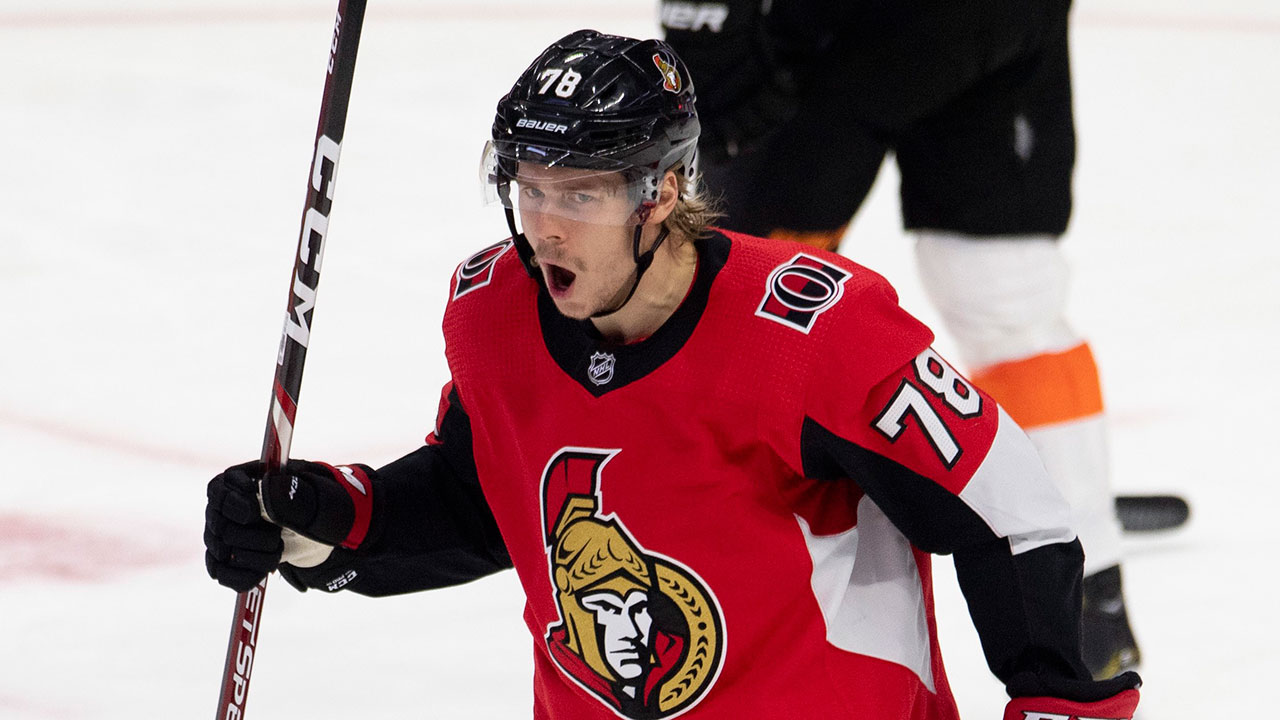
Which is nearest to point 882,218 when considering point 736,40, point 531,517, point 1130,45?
point 1130,45

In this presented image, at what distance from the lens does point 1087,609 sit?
254cm

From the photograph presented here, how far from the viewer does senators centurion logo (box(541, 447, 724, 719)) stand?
5.32ft

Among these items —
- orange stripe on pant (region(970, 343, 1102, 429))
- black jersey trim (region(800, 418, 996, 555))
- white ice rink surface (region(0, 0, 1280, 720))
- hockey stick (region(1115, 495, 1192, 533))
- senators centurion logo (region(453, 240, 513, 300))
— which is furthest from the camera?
hockey stick (region(1115, 495, 1192, 533))

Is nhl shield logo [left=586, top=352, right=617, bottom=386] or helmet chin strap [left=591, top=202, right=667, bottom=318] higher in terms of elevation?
helmet chin strap [left=591, top=202, right=667, bottom=318]

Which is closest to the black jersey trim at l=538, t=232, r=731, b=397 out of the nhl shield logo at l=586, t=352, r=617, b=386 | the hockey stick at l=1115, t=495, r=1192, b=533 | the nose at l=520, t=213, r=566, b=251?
the nhl shield logo at l=586, t=352, r=617, b=386

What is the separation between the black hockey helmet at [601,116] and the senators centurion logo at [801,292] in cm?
14

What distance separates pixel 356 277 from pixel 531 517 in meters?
2.68

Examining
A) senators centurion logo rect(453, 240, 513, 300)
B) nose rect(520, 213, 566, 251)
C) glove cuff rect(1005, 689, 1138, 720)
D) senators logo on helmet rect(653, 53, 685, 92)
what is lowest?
glove cuff rect(1005, 689, 1138, 720)

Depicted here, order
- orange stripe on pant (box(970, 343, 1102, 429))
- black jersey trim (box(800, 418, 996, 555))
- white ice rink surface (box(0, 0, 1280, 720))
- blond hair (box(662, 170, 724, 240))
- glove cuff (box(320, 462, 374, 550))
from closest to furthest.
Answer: black jersey trim (box(800, 418, 996, 555)), blond hair (box(662, 170, 724, 240)), glove cuff (box(320, 462, 374, 550)), orange stripe on pant (box(970, 343, 1102, 429)), white ice rink surface (box(0, 0, 1280, 720))

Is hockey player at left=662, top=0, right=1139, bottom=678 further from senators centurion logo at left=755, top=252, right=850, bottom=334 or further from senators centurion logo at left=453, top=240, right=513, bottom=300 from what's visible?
senators centurion logo at left=755, top=252, right=850, bottom=334

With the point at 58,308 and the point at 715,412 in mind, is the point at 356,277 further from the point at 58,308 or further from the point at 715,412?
the point at 715,412

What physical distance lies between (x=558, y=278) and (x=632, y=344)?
9 cm

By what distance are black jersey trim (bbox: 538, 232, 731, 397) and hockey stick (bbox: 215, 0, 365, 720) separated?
0.25 m

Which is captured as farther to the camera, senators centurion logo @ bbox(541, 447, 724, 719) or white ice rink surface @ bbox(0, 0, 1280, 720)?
white ice rink surface @ bbox(0, 0, 1280, 720)
